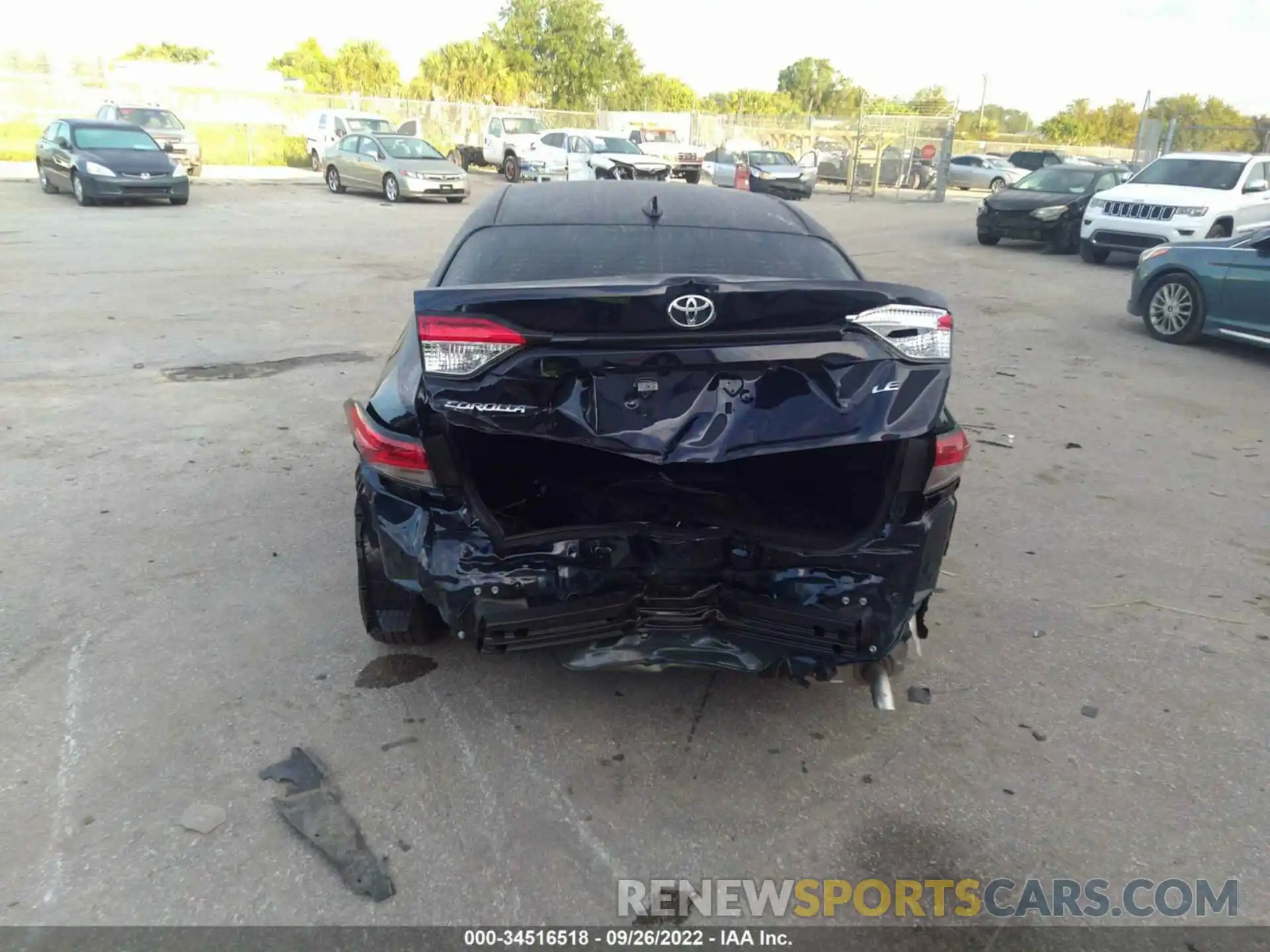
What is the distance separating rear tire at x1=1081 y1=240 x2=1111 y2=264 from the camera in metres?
15.8

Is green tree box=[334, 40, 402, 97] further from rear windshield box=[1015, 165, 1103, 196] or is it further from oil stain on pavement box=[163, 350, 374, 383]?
oil stain on pavement box=[163, 350, 374, 383]

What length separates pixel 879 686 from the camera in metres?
3.29

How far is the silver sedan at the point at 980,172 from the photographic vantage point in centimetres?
3562

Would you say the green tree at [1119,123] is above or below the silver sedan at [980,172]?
above

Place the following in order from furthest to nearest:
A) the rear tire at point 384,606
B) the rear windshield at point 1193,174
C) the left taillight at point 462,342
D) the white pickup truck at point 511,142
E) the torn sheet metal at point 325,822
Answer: the white pickup truck at point 511,142 → the rear windshield at point 1193,174 → the rear tire at point 384,606 → the left taillight at point 462,342 → the torn sheet metal at point 325,822

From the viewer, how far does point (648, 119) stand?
1601 inches

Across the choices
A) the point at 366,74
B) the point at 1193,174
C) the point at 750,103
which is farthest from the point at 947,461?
the point at 750,103

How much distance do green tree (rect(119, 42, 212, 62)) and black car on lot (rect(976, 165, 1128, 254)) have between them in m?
90.0

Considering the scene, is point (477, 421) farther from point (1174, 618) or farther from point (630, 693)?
point (1174, 618)

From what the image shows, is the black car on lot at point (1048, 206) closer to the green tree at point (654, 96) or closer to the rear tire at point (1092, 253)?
the rear tire at point (1092, 253)

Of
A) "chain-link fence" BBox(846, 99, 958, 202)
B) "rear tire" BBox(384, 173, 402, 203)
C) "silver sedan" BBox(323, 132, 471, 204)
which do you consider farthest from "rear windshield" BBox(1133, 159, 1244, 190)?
"chain-link fence" BBox(846, 99, 958, 202)

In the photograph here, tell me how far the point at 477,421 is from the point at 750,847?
4.97 ft

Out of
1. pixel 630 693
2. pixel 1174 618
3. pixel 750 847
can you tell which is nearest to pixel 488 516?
pixel 630 693

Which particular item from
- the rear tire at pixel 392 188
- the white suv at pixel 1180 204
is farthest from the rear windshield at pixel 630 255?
the rear tire at pixel 392 188
